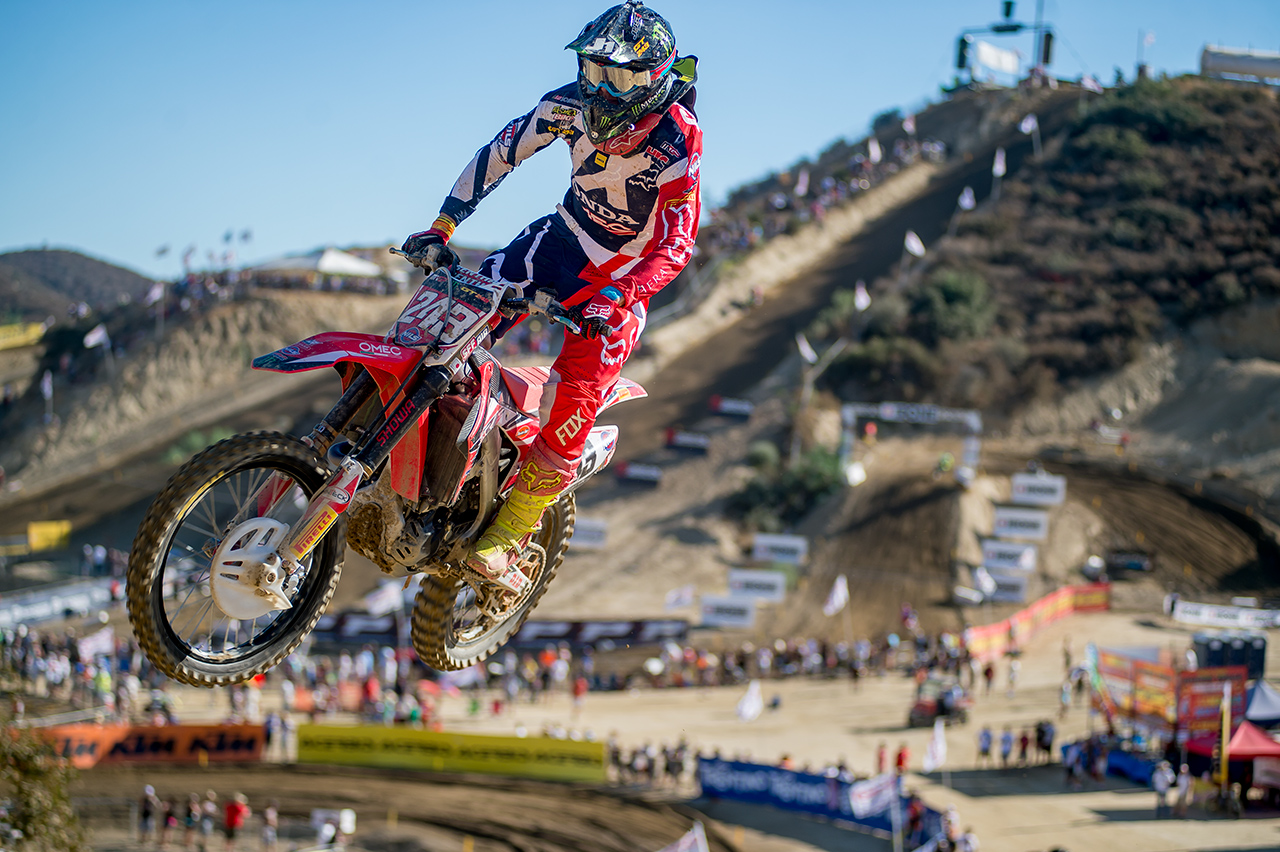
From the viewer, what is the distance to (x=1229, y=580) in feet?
136

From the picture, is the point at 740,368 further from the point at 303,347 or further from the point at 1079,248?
the point at 303,347

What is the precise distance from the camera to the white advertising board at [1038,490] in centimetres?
4412

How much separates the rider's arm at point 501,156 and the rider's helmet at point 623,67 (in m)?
0.43

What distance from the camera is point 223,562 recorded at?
509 centimetres

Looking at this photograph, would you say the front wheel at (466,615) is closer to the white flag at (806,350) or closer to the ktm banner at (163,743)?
the ktm banner at (163,743)

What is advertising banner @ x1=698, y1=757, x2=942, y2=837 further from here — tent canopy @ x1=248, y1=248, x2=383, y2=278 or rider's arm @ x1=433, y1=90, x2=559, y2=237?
tent canopy @ x1=248, y1=248, x2=383, y2=278

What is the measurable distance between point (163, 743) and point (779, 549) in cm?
2259

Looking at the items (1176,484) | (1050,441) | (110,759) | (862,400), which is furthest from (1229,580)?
(110,759)

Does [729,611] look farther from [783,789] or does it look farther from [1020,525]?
[783,789]

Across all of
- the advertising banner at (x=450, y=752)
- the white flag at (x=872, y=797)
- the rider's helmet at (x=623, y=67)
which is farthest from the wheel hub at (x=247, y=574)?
the advertising banner at (x=450, y=752)

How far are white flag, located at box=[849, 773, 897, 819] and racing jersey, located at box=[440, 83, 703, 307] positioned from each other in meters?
19.3

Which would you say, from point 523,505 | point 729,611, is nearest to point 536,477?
point 523,505

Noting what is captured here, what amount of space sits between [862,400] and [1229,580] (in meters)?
18.7

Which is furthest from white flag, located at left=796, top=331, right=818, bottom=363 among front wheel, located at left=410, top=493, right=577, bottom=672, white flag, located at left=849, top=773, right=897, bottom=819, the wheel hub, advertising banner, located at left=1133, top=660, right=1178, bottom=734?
the wheel hub
